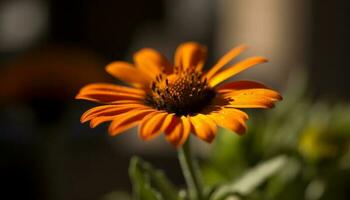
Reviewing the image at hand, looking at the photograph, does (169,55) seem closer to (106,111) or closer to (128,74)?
(128,74)

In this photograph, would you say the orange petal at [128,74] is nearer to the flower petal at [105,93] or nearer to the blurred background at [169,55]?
the flower petal at [105,93]

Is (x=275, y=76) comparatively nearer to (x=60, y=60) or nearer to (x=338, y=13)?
(x=338, y=13)

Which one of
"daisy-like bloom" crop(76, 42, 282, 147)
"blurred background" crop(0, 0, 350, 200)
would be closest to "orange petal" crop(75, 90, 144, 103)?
"daisy-like bloom" crop(76, 42, 282, 147)

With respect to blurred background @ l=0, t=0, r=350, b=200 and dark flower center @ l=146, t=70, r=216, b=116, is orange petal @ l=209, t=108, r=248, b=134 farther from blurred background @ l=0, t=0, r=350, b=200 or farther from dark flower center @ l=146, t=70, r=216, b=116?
blurred background @ l=0, t=0, r=350, b=200

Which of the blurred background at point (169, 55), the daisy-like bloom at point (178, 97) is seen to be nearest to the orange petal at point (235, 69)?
the daisy-like bloom at point (178, 97)

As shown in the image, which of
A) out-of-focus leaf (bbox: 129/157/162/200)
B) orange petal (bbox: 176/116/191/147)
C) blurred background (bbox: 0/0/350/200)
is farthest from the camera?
blurred background (bbox: 0/0/350/200)
